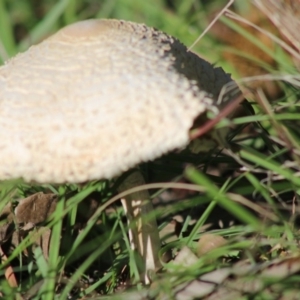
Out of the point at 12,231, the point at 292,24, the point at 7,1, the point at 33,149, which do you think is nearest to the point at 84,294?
the point at 12,231

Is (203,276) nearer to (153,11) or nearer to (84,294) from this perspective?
(84,294)

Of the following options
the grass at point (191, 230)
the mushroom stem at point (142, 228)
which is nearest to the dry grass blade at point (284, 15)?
the grass at point (191, 230)

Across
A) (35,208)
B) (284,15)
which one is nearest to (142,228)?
(35,208)

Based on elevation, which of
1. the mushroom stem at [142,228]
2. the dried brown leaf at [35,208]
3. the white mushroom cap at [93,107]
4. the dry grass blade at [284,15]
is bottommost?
the dried brown leaf at [35,208]

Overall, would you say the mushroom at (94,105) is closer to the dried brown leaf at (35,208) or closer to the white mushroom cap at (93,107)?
the white mushroom cap at (93,107)

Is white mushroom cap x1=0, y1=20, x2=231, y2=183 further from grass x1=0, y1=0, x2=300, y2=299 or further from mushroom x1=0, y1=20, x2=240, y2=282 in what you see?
grass x1=0, y1=0, x2=300, y2=299

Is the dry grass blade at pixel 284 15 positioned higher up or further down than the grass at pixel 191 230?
higher up

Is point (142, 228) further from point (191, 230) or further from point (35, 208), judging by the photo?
point (35, 208)

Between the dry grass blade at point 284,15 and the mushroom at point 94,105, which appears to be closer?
the mushroom at point 94,105
